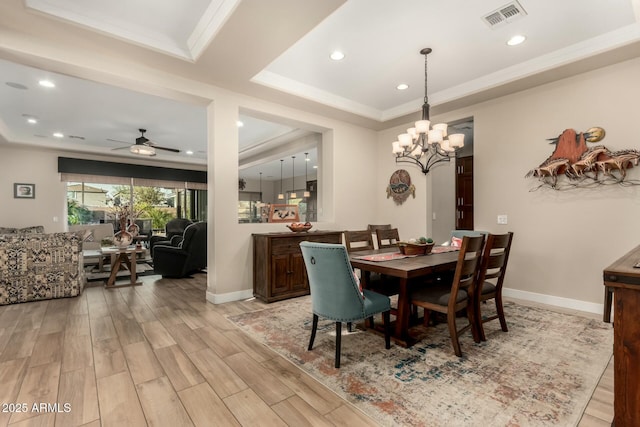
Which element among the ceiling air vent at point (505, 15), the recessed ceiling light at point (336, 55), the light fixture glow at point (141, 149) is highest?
the ceiling air vent at point (505, 15)

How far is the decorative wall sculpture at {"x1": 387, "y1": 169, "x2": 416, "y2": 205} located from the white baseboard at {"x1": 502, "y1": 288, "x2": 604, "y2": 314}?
1.95m

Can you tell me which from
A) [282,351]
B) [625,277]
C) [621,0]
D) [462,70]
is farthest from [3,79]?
[621,0]

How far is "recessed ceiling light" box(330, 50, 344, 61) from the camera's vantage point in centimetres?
324

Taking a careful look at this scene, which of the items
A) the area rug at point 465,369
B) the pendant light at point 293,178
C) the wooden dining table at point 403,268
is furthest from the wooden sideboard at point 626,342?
the pendant light at point 293,178

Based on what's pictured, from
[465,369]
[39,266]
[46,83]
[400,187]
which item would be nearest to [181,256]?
[39,266]

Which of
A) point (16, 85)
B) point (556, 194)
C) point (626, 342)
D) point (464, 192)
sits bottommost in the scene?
point (626, 342)

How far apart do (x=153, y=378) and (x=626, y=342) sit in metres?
2.59

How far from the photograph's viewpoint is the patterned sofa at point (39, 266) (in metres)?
3.69

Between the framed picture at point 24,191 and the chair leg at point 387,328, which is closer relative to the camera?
the chair leg at point 387,328

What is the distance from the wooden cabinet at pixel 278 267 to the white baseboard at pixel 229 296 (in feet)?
0.31

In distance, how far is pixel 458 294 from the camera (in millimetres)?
2410

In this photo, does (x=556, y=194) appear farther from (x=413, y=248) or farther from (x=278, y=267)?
(x=278, y=267)

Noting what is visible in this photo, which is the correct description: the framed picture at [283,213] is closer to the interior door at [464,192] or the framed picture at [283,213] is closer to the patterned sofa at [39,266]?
the patterned sofa at [39,266]

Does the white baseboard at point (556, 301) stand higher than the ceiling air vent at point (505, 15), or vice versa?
the ceiling air vent at point (505, 15)
